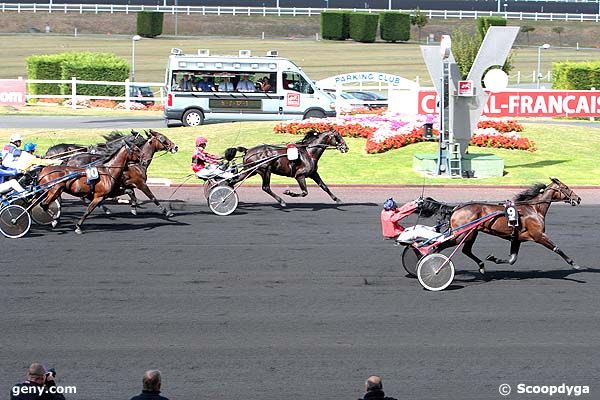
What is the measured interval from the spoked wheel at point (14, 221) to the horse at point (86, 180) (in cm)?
38

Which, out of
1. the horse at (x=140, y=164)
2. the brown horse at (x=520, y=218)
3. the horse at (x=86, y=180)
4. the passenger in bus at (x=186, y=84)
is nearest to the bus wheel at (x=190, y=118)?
the passenger in bus at (x=186, y=84)

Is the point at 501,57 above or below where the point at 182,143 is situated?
above

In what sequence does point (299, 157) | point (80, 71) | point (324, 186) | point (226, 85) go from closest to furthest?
point (299, 157) → point (324, 186) → point (226, 85) → point (80, 71)

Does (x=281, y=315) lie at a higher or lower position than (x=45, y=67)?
lower

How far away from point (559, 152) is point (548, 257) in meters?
13.4

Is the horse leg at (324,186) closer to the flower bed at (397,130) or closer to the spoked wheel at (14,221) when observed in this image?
the spoked wheel at (14,221)

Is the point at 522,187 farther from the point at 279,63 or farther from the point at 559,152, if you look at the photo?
the point at 279,63

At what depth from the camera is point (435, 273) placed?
1434cm

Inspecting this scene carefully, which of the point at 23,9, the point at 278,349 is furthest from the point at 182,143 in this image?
the point at 23,9

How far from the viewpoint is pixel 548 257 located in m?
17.0

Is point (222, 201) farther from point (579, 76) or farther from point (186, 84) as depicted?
point (579, 76)

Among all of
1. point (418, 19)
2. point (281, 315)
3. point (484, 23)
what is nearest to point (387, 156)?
point (281, 315)

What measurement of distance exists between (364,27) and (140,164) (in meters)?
67.4

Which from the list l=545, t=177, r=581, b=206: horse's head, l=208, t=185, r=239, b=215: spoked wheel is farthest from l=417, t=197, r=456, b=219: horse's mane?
l=208, t=185, r=239, b=215: spoked wheel
